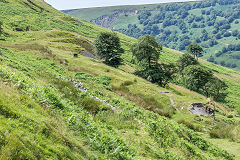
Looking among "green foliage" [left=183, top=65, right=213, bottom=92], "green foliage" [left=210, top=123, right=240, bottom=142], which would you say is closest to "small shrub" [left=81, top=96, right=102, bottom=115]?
"green foliage" [left=210, top=123, right=240, bottom=142]

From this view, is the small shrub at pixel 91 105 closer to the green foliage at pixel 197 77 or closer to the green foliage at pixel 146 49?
the green foliage at pixel 146 49

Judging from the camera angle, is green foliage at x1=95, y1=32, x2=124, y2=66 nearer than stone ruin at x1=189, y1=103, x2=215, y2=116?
No

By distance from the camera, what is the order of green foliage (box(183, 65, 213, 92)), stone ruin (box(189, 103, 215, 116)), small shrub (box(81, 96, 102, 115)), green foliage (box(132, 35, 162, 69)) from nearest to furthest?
1. small shrub (box(81, 96, 102, 115))
2. stone ruin (box(189, 103, 215, 116))
3. green foliage (box(132, 35, 162, 69))
4. green foliage (box(183, 65, 213, 92))

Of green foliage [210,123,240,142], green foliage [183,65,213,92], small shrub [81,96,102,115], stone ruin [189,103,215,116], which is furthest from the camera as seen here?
green foliage [183,65,213,92]

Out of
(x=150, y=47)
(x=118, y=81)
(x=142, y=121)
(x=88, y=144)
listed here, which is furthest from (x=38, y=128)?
(x=150, y=47)

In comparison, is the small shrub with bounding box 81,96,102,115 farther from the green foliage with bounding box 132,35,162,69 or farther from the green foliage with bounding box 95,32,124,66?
the green foliage with bounding box 95,32,124,66

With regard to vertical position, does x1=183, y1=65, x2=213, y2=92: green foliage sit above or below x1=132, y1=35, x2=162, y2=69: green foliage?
below

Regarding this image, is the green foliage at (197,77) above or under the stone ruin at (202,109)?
under

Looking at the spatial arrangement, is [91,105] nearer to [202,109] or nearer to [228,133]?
[228,133]

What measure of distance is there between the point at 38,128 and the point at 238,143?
20336mm

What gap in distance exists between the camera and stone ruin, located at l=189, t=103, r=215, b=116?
34469mm

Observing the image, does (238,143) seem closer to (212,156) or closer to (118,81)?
(212,156)

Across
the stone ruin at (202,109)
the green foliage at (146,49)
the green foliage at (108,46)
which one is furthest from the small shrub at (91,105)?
the green foliage at (108,46)

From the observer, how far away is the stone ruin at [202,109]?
113ft
